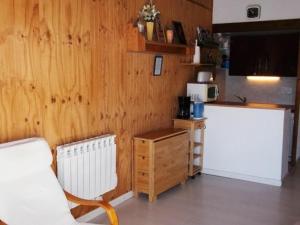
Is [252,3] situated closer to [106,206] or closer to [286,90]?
[286,90]

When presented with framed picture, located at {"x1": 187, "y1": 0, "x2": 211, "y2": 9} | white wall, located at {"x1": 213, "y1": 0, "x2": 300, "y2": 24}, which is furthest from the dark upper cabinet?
framed picture, located at {"x1": 187, "y1": 0, "x2": 211, "y2": 9}

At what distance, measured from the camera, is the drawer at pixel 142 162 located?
388cm

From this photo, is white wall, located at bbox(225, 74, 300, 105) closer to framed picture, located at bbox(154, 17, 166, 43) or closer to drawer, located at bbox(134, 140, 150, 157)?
framed picture, located at bbox(154, 17, 166, 43)

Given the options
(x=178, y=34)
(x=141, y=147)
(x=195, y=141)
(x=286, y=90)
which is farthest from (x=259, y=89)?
(x=141, y=147)

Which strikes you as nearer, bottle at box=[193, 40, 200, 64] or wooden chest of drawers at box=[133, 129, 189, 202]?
wooden chest of drawers at box=[133, 129, 189, 202]

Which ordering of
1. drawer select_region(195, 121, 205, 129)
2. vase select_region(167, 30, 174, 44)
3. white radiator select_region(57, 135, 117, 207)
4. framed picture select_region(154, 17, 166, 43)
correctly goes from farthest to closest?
drawer select_region(195, 121, 205, 129) < vase select_region(167, 30, 174, 44) < framed picture select_region(154, 17, 166, 43) < white radiator select_region(57, 135, 117, 207)

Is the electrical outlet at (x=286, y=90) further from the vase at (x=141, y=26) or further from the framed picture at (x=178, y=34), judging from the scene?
the vase at (x=141, y=26)

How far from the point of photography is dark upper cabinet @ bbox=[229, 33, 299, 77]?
6.18m

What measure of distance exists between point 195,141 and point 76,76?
2.29 meters

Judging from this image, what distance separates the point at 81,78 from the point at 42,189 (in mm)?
1132

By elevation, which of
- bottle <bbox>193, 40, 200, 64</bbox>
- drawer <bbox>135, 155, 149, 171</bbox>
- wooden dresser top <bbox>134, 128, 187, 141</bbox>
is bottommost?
drawer <bbox>135, 155, 149, 171</bbox>

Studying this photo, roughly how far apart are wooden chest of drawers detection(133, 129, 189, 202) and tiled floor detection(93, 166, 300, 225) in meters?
0.13

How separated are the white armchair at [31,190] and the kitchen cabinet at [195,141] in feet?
7.64

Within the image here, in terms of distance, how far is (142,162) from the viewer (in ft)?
12.8
